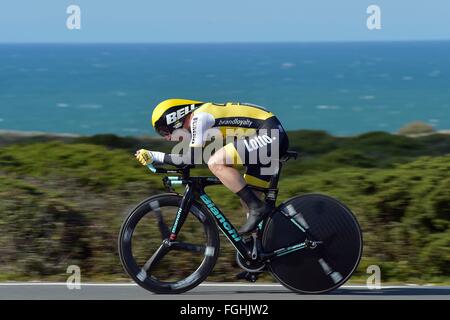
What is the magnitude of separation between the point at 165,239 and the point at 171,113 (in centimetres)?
99

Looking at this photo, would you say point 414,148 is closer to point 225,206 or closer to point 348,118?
point 225,206

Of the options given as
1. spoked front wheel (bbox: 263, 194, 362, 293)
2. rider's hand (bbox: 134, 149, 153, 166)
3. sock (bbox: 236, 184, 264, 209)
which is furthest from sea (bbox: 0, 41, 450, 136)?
rider's hand (bbox: 134, 149, 153, 166)

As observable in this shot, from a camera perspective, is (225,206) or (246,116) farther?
(225,206)

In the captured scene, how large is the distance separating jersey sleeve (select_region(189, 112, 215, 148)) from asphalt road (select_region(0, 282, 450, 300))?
119cm

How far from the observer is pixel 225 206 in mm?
9922

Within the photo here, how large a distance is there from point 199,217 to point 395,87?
125 m

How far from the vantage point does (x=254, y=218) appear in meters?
7.57

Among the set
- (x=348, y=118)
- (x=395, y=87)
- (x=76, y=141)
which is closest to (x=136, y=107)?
(x=348, y=118)

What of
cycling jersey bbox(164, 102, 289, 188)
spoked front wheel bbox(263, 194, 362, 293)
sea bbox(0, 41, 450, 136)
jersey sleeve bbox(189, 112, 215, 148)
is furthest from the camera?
sea bbox(0, 41, 450, 136)

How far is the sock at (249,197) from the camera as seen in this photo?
24.6 ft

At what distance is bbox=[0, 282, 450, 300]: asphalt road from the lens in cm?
755

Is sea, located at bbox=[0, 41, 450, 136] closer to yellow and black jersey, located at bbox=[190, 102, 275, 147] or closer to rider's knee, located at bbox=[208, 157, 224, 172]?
yellow and black jersey, located at bbox=[190, 102, 275, 147]

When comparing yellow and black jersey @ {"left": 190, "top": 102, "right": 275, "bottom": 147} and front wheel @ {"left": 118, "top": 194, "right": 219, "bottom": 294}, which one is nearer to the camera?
yellow and black jersey @ {"left": 190, "top": 102, "right": 275, "bottom": 147}

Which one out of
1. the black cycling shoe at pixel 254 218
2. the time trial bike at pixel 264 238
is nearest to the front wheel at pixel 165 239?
the time trial bike at pixel 264 238
